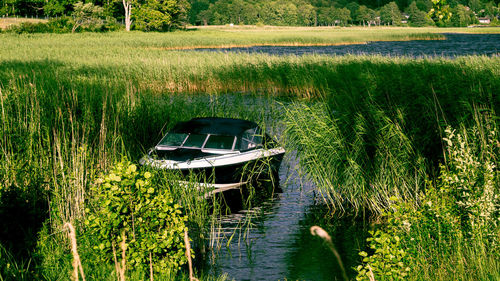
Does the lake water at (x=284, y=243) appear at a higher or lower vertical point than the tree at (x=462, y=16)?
lower

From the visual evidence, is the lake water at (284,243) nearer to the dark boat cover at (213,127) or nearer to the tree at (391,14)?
the dark boat cover at (213,127)

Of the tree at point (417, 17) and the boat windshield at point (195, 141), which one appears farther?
the tree at point (417, 17)

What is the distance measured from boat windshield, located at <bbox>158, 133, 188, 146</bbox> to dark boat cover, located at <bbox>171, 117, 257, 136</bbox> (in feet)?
0.36

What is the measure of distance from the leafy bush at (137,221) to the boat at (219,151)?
420 centimetres

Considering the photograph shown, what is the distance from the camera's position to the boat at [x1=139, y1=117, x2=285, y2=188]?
11.3 m

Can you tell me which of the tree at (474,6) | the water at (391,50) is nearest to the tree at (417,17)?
the tree at (474,6)

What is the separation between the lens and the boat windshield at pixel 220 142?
12016mm

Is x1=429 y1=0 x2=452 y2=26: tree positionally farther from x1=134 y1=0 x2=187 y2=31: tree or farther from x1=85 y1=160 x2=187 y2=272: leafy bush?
x1=134 y1=0 x2=187 y2=31: tree

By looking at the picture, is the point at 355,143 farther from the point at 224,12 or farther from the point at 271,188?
the point at 224,12

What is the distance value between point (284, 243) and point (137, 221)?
3379mm

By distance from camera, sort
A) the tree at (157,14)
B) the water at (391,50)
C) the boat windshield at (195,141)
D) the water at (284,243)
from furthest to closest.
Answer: the tree at (157,14)
the water at (391,50)
the boat windshield at (195,141)
the water at (284,243)

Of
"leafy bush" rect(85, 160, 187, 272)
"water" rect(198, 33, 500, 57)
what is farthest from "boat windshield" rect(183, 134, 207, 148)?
"water" rect(198, 33, 500, 57)

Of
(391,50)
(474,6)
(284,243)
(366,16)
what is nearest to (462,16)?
(474,6)

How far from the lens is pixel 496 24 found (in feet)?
461
